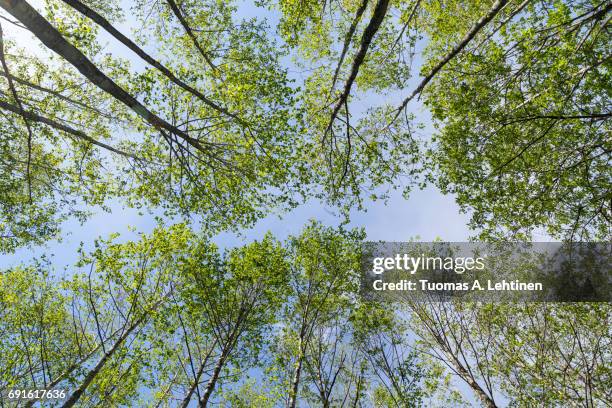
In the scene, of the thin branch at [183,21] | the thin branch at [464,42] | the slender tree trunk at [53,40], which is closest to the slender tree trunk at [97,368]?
the slender tree trunk at [53,40]

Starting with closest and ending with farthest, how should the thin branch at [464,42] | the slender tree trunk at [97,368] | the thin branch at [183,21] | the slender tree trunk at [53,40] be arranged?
the slender tree trunk at [53,40]
the thin branch at [464,42]
the thin branch at [183,21]
the slender tree trunk at [97,368]

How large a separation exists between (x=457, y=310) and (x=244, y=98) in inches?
424

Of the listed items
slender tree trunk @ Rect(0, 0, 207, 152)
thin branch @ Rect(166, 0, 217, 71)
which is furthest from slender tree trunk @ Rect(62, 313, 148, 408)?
thin branch @ Rect(166, 0, 217, 71)

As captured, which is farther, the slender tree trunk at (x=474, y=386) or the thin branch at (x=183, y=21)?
the slender tree trunk at (x=474, y=386)

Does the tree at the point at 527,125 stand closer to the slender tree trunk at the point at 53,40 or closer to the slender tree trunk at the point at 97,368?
the slender tree trunk at the point at 53,40

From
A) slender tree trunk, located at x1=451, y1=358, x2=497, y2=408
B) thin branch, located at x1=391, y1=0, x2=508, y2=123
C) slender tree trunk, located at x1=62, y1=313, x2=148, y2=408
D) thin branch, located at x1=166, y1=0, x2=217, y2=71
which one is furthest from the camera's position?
slender tree trunk, located at x1=451, y1=358, x2=497, y2=408

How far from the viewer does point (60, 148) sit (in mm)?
11789

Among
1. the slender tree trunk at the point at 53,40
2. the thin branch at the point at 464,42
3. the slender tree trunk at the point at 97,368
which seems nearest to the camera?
the slender tree trunk at the point at 53,40

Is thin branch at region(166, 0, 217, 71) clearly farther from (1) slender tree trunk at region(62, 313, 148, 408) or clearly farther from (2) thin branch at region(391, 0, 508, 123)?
(1) slender tree trunk at region(62, 313, 148, 408)

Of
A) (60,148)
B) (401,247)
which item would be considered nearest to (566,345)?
(401,247)

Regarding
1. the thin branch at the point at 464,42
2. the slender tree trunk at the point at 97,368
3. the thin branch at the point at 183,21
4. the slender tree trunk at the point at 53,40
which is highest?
the thin branch at the point at 183,21

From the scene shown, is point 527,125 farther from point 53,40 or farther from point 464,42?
point 53,40

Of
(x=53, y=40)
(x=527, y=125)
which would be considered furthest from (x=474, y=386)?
(x=53, y=40)

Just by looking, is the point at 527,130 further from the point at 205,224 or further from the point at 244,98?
the point at 205,224
